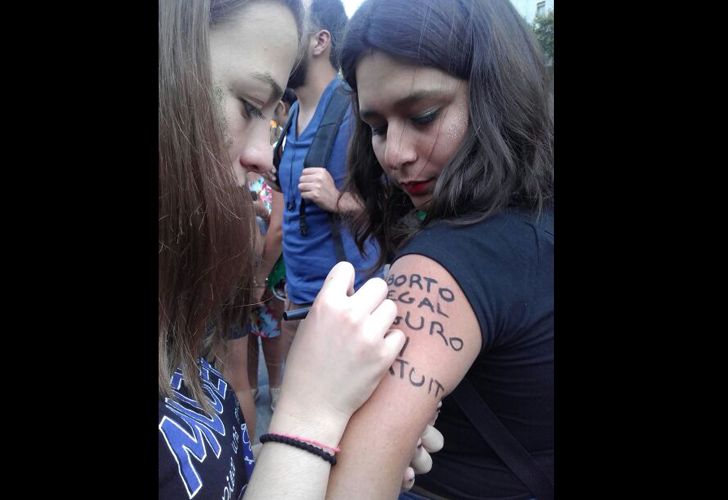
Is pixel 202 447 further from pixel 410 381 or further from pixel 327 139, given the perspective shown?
pixel 327 139

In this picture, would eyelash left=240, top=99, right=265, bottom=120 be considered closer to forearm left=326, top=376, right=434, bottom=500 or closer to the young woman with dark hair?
the young woman with dark hair

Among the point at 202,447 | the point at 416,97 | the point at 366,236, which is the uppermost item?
the point at 416,97

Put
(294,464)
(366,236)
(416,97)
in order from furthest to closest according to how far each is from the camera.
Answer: (366,236) < (416,97) < (294,464)

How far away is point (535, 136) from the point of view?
75 cm

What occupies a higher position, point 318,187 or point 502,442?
point 318,187

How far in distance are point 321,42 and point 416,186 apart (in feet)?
0.86

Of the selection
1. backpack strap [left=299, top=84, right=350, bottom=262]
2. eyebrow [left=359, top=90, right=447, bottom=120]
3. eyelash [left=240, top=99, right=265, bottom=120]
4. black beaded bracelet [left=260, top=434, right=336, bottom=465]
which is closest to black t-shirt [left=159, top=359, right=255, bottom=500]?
black beaded bracelet [left=260, top=434, right=336, bottom=465]

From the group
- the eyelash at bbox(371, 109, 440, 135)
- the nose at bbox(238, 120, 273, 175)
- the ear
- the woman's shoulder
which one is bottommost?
the woman's shoulder

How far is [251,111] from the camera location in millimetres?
653

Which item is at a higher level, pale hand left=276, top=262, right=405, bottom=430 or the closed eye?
the closed eye

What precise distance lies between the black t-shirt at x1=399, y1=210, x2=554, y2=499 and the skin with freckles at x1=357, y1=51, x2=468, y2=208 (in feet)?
0.35

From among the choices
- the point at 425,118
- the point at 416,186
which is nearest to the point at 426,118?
the point at 425,118

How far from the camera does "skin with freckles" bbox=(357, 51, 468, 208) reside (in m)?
0.67

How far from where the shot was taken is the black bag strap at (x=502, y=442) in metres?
0.72
